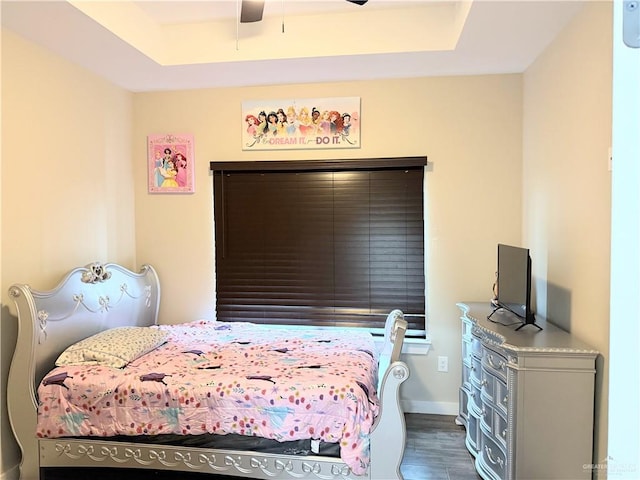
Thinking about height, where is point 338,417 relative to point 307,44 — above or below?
below

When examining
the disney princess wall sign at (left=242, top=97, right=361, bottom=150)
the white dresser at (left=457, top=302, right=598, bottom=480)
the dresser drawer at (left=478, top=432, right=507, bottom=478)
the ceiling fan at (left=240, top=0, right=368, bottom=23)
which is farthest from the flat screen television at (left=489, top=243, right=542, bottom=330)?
the ceiling fan at (left=240, top=0, right=368, bottom=23)

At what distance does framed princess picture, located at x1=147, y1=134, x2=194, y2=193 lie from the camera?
358 cm

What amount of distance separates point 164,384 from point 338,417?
3.13ft

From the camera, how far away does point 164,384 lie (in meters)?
2.29

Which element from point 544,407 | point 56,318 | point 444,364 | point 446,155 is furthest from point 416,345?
point 56,318

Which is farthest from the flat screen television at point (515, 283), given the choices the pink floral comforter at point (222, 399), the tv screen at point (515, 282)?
the pink floral comforter at point (222, 399)

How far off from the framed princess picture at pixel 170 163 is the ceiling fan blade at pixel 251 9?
1341 mm

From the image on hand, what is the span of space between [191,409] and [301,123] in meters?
2.25

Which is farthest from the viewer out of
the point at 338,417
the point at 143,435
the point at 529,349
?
the point at 143,435

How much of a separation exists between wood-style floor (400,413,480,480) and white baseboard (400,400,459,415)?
0.14 feet

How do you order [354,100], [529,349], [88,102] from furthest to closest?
[354,100] → [88,102] → [529,349]

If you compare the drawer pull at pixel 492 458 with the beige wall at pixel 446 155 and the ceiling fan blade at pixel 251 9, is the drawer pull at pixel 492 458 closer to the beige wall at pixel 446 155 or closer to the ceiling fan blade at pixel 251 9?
the beige wall at pixel 446 155

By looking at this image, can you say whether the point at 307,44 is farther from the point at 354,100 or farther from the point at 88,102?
the point at 88,102

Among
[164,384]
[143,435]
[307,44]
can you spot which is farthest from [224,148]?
[143,435]
